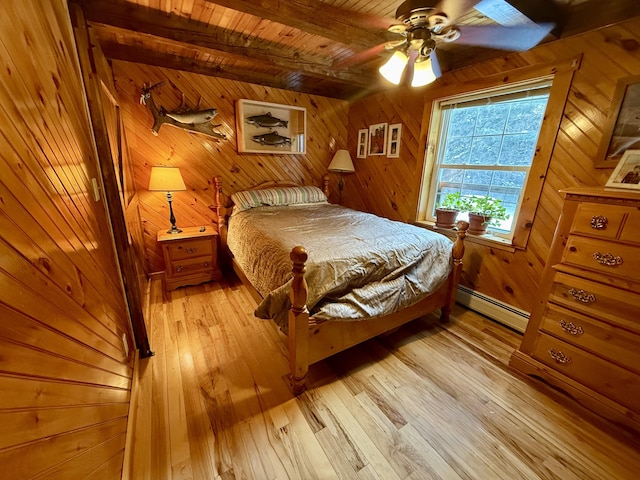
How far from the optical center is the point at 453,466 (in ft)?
3.85

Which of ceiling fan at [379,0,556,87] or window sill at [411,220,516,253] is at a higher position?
ceiling fan at [379,0,556,87]

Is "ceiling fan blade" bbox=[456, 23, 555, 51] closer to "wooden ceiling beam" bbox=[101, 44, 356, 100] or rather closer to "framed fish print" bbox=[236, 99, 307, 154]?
"wooden ceiling beam" bbox=[101, 44, 356, 100]

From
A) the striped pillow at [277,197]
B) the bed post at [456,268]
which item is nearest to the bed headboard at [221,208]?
the striped pillow at [277,197]

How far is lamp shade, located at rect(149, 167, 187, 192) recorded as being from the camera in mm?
2395

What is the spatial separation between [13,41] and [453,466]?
2.19m

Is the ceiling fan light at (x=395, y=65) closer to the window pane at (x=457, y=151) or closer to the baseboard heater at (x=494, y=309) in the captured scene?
the window pane at (x=457, y=151)

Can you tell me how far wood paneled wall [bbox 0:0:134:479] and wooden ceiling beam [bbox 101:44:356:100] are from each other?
121 cm

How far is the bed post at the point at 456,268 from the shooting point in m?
1.97

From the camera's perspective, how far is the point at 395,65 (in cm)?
157

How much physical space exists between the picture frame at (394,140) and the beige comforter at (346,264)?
114cm

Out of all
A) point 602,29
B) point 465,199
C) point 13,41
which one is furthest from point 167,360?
point 602,29

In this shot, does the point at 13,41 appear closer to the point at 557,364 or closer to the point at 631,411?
the point at 557,364

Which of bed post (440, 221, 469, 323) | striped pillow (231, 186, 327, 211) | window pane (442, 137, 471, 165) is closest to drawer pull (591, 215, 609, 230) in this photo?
bed post (440, 221, 469, 323)

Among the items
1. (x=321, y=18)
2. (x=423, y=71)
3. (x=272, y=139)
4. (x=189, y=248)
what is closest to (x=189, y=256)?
(x=189, y=248)
